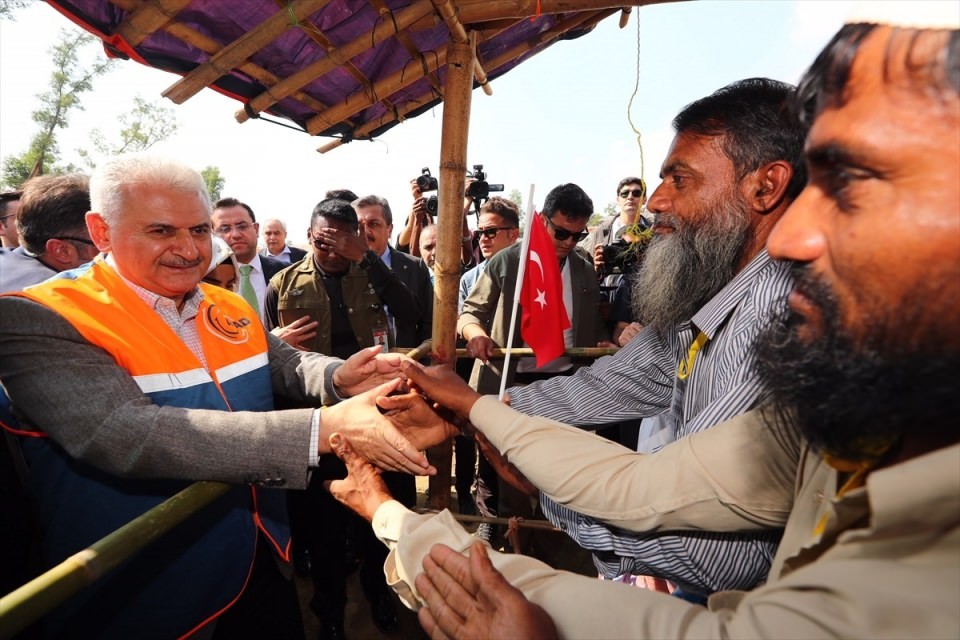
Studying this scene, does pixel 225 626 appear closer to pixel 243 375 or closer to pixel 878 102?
pixel 243 375

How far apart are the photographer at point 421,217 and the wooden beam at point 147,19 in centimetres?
334

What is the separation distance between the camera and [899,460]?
92 centimetres

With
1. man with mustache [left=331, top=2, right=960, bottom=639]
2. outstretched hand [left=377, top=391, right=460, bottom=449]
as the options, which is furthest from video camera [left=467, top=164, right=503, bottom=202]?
man with mustache [left=331, top=2, right=960, bottom=639]

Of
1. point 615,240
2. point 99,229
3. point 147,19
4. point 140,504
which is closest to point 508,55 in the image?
point 147,19

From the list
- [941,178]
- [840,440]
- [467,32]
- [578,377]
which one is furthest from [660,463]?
[467,32]

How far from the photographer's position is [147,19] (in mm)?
2049

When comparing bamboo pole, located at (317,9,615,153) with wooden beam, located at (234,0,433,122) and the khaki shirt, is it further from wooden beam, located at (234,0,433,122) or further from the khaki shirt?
the khaki shirt

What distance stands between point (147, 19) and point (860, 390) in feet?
9.29

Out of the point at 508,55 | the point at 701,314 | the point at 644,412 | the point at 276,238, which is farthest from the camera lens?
the point at 276,238

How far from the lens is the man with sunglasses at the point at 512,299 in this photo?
421 centimetres

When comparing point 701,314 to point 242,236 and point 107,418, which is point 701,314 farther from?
point 242,236

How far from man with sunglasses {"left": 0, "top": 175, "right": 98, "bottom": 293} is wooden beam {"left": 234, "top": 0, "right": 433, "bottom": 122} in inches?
44.6

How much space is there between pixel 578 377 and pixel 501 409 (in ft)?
3.13

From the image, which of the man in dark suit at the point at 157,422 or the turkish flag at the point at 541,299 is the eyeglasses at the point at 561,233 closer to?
the turkish flag at the point at 541,299
